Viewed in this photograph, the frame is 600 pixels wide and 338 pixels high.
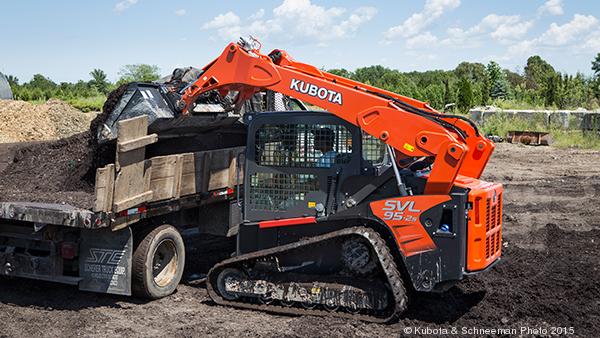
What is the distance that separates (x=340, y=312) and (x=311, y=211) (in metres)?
1.07

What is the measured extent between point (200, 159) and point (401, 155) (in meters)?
2.61

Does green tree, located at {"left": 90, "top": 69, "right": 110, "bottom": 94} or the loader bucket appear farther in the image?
green tree, located at {"left": 90, "top": 69, "right": 110, "bottom": 94}

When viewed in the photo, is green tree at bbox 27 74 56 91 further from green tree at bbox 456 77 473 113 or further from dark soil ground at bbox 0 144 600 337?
dark soil ground at bbox 0 144 600 337

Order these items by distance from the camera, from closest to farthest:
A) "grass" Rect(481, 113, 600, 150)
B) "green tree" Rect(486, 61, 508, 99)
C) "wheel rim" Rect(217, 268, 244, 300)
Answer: "wheel rim" Rect(217, 268, 244, 300)
"grass" Rect(481, 113, 600, 150)
"green tree" Rect(486, 61, 508, 99)

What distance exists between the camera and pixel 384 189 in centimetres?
712

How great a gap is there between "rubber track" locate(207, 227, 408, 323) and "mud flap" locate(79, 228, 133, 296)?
2.98 ft

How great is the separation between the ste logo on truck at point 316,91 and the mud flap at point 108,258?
92.1 inches

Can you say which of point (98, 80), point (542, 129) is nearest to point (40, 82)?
point (98, 80)

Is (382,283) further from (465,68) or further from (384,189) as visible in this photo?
(465,68)

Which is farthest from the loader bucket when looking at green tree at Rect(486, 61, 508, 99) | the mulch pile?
green tree at Rect(486, 61, 508, 99)

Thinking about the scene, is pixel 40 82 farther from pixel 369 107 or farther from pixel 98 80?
pixel 369 107

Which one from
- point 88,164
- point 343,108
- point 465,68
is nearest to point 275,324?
point 343,108

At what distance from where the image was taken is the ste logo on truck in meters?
7.14

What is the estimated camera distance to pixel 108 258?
751 centimetres
